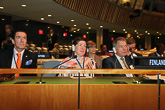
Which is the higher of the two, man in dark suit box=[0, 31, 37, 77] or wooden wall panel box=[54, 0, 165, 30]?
wooden wall panel box=[54, 0, 165, 30]

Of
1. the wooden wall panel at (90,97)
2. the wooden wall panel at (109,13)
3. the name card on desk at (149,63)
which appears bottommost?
the wooden wall panel at (90,97)

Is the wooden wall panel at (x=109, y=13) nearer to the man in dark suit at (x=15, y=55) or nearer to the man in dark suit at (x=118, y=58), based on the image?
the man in dark suit at (x=15, y=55)

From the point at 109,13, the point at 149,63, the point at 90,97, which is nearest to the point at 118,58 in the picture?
the point at 149,63

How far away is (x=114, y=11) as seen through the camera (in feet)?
38.4

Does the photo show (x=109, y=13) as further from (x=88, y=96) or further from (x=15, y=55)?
(x=88, y=96)

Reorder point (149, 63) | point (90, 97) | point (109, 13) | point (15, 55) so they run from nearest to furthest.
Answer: point (90, 97) < point (149, 63) < point (15, 55) < point (109, 13)

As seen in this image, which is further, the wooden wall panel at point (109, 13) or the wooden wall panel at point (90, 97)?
the wooden wall panel at point (109, 13)

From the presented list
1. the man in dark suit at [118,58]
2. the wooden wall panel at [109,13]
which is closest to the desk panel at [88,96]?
the man in dark suit at [118,58]

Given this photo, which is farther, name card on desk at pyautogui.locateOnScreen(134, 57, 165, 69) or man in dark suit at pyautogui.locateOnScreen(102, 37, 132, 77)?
man in dark suit at pyautogui.locateOnScreen(102, 37, 132, 77)

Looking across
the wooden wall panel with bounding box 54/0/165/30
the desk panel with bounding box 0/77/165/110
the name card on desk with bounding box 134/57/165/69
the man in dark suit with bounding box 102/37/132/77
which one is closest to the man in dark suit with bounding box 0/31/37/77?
the man in dark suit with bounding box 102/37/132/77

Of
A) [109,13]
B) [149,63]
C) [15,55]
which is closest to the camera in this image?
[149,63]

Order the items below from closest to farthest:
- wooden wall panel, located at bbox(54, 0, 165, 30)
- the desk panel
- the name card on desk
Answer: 1. the desk panel
2. the name card on desk
3. wooden wall panel, located at bbox(54, 0, 165, 30)

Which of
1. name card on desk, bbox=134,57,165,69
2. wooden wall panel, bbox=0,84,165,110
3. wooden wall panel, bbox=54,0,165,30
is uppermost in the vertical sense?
wooden wall panel, bbox=54,0,165,30

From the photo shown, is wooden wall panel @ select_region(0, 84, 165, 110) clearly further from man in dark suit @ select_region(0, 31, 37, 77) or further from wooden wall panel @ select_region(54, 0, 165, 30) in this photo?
wooden wall panel @ select_region(54, 0, 165, 30)
